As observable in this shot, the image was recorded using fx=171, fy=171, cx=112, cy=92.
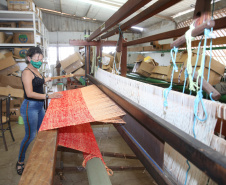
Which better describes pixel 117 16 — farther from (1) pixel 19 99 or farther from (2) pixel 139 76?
(1) pixel 19 99

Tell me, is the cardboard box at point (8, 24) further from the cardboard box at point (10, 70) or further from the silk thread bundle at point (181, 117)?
the silk thread bundle at point (181, 117)

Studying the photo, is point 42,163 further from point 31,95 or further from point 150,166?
point 31,95

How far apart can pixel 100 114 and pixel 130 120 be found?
0.84 feet

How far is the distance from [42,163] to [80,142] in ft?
2.04

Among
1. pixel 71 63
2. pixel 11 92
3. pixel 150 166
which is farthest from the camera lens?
pixel 71 63

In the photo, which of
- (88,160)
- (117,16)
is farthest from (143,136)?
(117,16)

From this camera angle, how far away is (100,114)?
1330 mm

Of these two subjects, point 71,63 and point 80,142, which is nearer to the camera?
point 80,142

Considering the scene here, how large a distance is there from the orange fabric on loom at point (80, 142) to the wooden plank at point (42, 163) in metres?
0.24

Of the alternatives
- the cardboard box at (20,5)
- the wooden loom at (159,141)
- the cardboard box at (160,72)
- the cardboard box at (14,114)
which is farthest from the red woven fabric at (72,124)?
the cardboard box at (20,5)

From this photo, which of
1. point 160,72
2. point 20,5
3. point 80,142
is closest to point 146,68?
point 160,72

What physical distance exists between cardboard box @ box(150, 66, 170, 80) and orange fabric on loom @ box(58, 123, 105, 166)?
2.62 m

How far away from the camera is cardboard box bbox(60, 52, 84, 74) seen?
4.50 m

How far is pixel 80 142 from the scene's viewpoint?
1.44 meters
